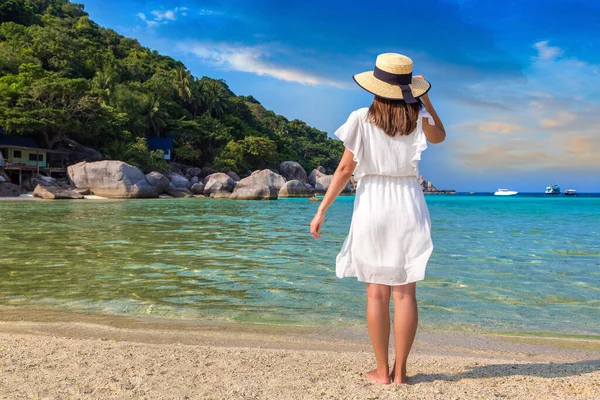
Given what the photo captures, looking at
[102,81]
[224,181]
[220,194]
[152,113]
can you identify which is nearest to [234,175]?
[224,181]

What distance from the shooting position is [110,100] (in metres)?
52.3

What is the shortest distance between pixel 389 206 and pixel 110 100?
5518 cm

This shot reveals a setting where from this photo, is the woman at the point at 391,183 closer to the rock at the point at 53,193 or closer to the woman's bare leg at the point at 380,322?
Answer: the woman's bare leg at the point at 380,322

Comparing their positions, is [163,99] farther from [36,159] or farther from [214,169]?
[36,159]

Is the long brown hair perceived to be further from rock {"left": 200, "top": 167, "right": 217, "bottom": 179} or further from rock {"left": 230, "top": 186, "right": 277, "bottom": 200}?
rock {"left": 200, "top": 167, "right": 217, "bottom": 179}

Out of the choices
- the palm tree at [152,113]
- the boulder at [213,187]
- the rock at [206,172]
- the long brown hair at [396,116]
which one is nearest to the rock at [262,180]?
the boulder at [213,187]

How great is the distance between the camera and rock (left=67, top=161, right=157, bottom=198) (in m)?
36.4

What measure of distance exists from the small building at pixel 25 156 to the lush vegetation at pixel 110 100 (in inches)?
37.0

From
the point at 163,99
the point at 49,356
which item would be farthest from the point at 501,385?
the point at 163,99

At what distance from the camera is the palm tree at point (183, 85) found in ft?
211

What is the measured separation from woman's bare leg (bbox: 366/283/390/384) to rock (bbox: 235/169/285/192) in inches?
1702

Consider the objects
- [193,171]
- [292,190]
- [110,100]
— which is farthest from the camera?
[193,171]

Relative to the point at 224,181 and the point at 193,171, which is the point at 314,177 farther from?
the point at 224,181

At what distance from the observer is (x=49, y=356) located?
3.37 metres
